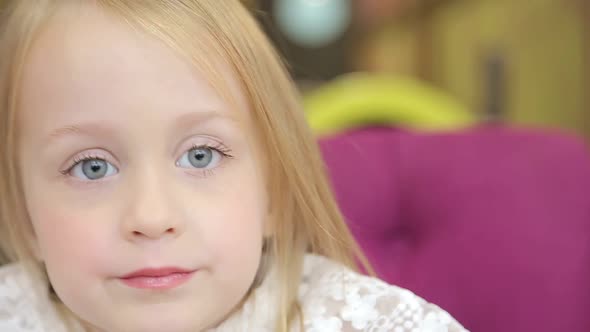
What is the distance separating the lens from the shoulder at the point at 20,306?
3.00 feet

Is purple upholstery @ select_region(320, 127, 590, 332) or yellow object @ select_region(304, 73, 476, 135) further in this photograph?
yellow object @ select_region(304, 73, 476, 135)

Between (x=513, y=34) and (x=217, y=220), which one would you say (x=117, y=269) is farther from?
(x=513, y=34)

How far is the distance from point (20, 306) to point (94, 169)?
274 mm

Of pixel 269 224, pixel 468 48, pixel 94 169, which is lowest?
pixel 468 48

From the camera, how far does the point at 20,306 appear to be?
0.93m

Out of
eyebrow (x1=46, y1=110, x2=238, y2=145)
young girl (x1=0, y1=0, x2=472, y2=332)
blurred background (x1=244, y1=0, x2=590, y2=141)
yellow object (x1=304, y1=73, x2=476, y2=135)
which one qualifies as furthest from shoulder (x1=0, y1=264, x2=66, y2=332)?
blurred background (x1=244, y1=0, x2=590, y2=141)

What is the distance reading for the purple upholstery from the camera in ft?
3.49

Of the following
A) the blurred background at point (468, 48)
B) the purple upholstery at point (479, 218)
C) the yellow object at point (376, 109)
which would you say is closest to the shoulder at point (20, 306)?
the purple upholstery at point (479, 218)

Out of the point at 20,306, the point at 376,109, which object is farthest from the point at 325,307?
the point at 376,109

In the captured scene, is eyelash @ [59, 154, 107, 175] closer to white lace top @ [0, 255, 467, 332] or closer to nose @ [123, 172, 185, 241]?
nose @ [123, 172, 185, 241]

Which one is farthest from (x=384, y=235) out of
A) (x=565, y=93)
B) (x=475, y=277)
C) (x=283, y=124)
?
(x=565, y=93)

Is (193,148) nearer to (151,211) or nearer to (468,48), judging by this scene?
(151,211)

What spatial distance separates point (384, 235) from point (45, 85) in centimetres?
60

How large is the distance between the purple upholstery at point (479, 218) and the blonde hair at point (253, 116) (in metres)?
0.22
